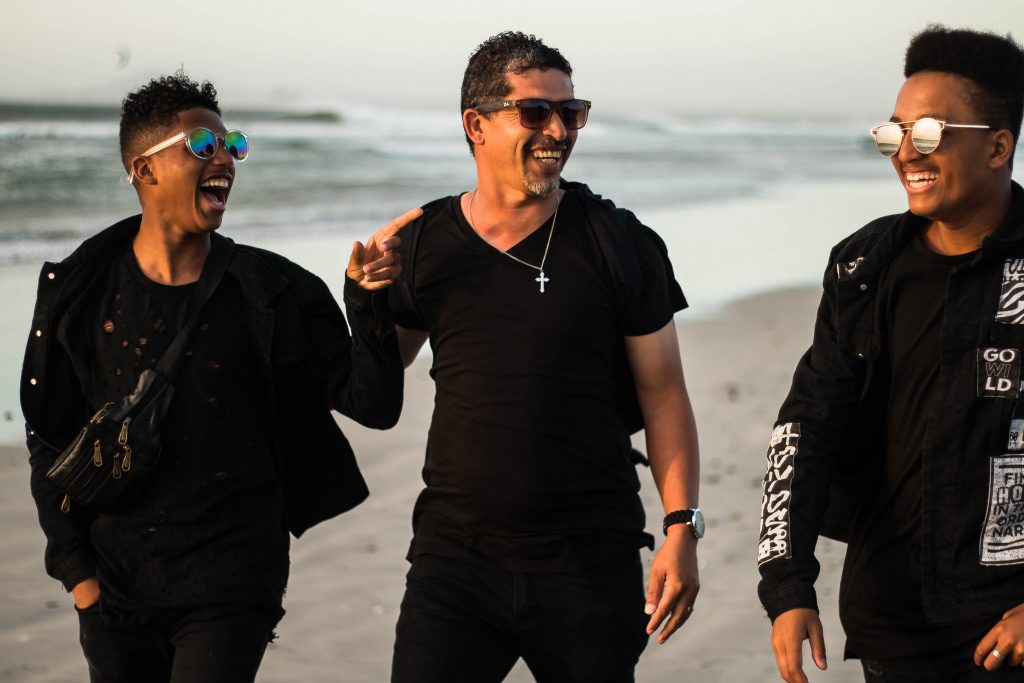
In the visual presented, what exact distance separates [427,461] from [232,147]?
112 cm

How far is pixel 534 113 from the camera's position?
395cm

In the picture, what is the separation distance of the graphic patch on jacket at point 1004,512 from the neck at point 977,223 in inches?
21.4

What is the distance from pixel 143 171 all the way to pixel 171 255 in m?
0.28

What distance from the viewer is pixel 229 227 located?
20.6m

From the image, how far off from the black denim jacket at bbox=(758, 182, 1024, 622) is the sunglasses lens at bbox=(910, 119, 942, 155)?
0.23 m

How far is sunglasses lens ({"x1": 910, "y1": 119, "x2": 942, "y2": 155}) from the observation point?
339 cm

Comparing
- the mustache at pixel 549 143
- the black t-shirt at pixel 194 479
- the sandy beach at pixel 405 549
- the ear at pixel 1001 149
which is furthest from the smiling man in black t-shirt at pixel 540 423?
the sandy beach at pixel 405 549

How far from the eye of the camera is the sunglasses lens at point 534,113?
12.9 ft

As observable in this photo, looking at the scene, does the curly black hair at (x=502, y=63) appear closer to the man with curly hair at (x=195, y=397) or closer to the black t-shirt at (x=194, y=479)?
the man with curly hair at (x=195, y=397)

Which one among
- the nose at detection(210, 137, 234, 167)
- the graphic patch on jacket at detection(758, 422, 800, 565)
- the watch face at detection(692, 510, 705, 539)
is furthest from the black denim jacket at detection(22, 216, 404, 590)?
the graphic patch on jacket at detection(758, 422, 800, 565)

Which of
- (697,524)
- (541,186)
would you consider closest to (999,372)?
(697,524)

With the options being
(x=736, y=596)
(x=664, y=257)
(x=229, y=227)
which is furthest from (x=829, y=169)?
(x=664, y=257)

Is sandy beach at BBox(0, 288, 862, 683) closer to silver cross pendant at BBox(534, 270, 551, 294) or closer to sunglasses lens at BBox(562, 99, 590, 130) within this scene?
silver cross pendant at BBox(534, 270, 551, 294)

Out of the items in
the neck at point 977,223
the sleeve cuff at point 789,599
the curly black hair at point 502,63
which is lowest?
the sleeve cuff at point 789,599
